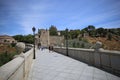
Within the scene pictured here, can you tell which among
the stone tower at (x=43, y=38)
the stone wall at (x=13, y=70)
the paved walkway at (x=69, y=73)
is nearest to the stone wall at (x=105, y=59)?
the paved walkway at (x=69, y=73)

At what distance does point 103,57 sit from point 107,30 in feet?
255

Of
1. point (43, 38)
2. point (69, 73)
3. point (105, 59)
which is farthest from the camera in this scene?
point (43, 38)

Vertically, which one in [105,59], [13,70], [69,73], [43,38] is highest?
[43,38]

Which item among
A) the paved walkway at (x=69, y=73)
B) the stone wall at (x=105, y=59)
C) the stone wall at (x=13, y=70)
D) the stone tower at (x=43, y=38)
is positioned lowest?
the paved walkway at (x=69, y=73)

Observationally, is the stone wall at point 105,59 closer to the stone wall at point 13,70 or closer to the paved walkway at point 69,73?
the paved walkway at point 69,73

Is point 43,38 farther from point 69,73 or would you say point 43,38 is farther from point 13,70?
point 13,70

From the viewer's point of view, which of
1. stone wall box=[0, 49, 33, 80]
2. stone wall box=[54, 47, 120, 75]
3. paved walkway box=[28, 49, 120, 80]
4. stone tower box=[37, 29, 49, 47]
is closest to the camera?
stone wall box=[0, 49, 33, 80]

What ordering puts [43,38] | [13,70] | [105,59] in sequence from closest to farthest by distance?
1. [13,70]
2. [105,59]
3. [43,38]

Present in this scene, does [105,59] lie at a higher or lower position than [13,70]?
lower

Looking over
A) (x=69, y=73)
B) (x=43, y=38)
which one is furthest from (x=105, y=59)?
(x=43, y=38)

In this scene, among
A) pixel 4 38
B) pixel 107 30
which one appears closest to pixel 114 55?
pixel 107 30

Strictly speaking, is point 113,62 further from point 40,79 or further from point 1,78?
point 1,78

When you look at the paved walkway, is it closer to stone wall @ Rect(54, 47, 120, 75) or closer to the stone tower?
stone wall @ Rect(54, 47, 120, 75)

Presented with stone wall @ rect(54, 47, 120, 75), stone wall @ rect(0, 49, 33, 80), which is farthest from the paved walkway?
stone wall @ rect(0, 49, 33, 80)
